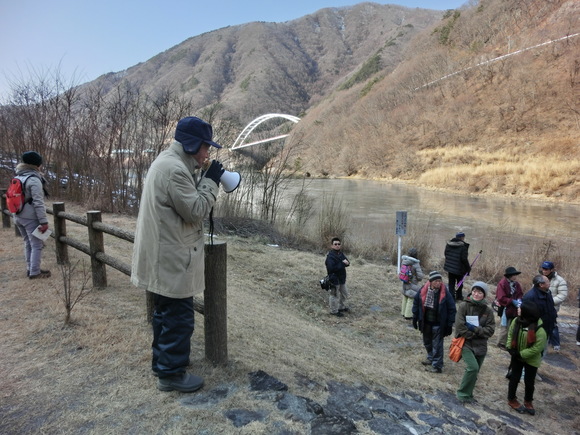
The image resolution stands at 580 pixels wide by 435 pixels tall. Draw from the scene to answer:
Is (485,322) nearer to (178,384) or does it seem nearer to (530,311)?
(530,311)

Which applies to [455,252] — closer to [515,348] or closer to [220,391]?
[515,348]

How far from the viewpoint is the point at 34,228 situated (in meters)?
5.25

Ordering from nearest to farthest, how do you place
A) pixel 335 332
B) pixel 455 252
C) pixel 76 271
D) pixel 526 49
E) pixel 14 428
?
pixel 14 428 → pixel 76 271 → pixel 335 332 → pixel 455 252 → pixel 526 49

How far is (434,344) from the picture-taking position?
218 inches

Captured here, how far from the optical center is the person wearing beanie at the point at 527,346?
437 cm

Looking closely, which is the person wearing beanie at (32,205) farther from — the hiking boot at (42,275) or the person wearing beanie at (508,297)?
the person wearing beanie at (508,297)

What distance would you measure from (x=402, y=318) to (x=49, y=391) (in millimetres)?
6135

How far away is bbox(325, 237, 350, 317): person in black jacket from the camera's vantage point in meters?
7.36

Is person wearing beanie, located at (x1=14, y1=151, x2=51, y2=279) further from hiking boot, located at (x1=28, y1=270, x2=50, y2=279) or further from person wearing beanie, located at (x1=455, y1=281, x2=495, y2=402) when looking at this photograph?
person wearing beanie, located at (x1=455, y1=281, x2=495, y2=402)

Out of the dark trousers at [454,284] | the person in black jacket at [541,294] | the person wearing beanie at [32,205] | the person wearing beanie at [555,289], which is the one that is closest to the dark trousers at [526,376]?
the person in black jacket at [541,294]

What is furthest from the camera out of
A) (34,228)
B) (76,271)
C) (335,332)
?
(335,332)

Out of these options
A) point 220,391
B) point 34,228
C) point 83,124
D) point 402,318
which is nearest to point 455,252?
point 402,318

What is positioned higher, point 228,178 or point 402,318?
point 228,178

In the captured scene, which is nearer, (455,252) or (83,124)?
(455,252)
